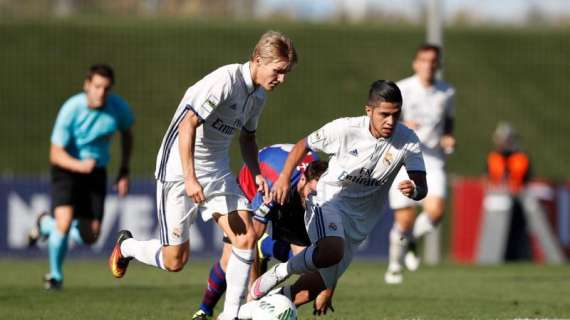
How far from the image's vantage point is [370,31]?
32.7 metres

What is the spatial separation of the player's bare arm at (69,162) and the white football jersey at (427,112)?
11.2ft

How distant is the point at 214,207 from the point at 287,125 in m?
20.0

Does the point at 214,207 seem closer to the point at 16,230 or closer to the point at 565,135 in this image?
the point at 16,230

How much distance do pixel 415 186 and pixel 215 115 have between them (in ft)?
4.63

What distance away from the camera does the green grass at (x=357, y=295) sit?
9000 millimetres

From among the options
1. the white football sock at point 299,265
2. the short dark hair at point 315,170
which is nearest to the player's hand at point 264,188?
the white football sock at point 299,265

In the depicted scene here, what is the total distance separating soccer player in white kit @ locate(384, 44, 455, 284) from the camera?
40.8 ft

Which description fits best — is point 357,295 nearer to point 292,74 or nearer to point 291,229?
point 291,229

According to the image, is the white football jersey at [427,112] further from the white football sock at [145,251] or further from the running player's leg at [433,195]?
the white football sock at [145,251]

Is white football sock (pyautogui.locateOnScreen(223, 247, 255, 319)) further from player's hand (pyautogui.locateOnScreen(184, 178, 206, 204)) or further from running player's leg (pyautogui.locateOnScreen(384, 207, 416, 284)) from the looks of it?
running player's leg (pyautogui.locateOnScreen(384, 207, 416, 284))

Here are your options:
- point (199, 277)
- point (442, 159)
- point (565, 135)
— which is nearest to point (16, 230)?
point (199, 277)

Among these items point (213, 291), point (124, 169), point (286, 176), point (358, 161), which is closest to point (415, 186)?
point (358, 161)

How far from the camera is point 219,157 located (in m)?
8.13

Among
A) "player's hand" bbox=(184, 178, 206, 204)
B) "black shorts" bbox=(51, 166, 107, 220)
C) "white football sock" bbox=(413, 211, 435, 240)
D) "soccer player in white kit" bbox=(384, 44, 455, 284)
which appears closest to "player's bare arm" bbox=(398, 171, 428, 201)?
"player's hand" bbox=(184, 178, 206, 204)
